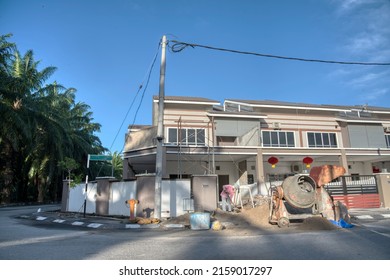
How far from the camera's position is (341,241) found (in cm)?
715

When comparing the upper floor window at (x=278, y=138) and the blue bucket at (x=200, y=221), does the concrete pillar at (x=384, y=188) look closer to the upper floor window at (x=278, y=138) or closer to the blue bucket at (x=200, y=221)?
the upper floor window at (x=278, y=138)

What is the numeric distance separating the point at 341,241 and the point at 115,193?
11.2 m

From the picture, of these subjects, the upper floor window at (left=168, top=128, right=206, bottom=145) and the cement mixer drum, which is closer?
the cement mixer drum

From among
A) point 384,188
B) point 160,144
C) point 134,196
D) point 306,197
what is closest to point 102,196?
point 134,196

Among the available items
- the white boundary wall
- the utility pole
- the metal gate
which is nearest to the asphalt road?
the utility pole

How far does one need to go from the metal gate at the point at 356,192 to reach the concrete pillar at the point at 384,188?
201 mm

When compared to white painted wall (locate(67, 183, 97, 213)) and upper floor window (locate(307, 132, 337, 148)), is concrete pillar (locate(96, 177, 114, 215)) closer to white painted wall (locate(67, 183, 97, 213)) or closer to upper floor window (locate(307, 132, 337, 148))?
white painted wall (locate(67, 183, 97, 213))

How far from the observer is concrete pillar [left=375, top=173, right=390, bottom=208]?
54.3ft

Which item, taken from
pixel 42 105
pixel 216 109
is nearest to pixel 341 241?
pixel 216 109

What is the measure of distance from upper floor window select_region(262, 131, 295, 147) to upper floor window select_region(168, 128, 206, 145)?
556 centimetres

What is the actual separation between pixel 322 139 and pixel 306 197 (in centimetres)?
1682

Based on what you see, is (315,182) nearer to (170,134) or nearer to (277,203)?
(277,203)

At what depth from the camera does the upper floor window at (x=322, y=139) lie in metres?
25.0
